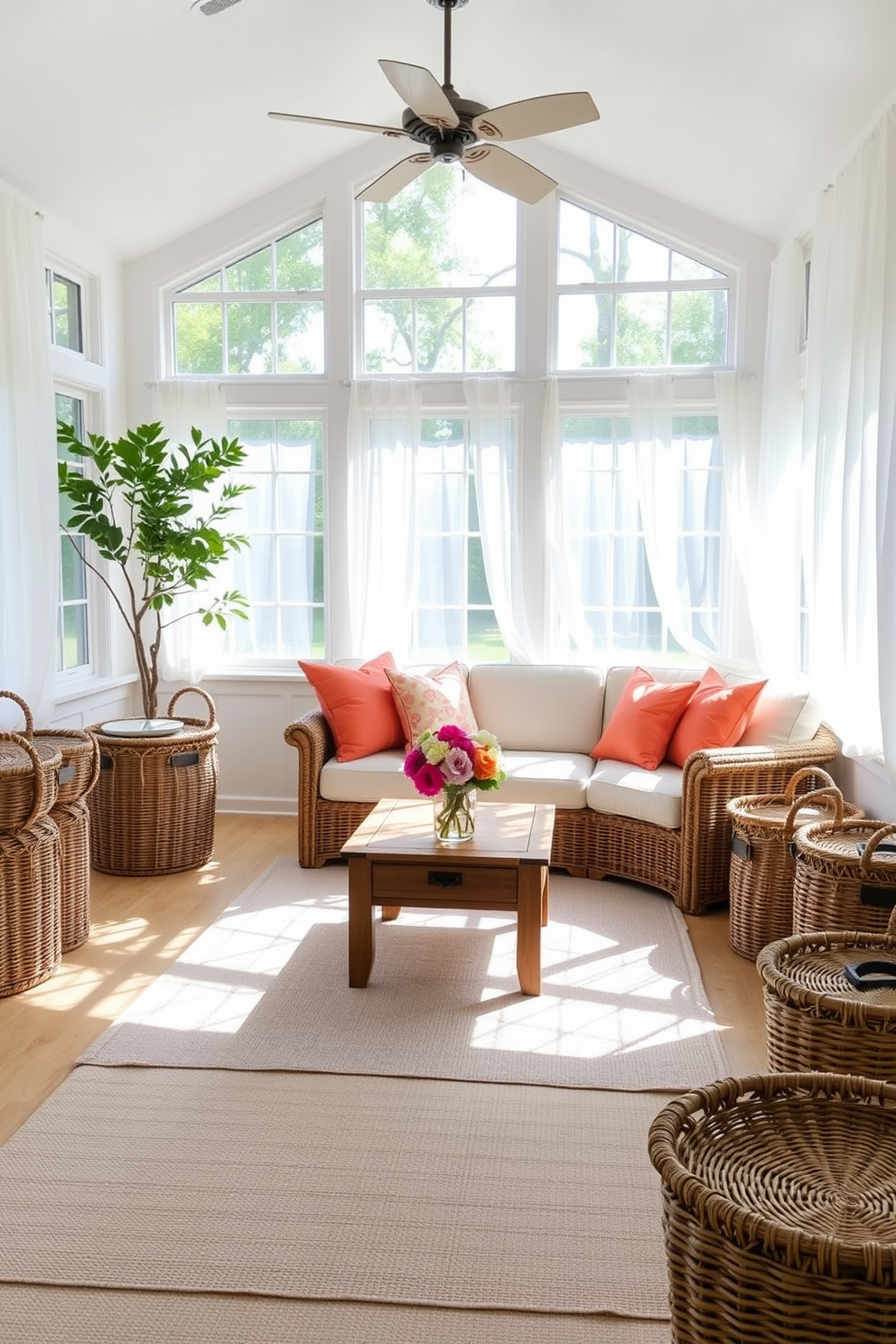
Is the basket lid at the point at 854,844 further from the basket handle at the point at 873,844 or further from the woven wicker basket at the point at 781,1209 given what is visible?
the woven wicker basket at the point at 781,1209

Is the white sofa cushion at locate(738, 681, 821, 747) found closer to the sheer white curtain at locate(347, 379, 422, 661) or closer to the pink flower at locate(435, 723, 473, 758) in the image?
the pink flower at locate(435, 723, 473, 758)

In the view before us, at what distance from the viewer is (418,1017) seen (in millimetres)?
3432

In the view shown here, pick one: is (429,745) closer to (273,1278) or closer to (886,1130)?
(273,1278)

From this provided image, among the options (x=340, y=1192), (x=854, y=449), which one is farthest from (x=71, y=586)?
(x=340, y=1192)

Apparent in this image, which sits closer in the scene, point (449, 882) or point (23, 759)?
point (449, 882)

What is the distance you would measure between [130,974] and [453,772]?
1.33 metres

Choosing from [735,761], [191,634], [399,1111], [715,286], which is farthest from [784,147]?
[399,1111]

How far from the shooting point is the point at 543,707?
17.9ft

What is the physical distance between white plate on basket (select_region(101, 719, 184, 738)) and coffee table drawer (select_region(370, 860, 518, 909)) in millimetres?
1635

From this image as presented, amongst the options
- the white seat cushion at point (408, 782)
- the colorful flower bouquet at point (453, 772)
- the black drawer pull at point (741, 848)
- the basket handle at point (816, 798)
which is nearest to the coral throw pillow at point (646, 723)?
the white seat cushion at point (408, 782)

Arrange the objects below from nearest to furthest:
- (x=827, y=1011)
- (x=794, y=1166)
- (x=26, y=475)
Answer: (x=794, y=1166) → (x=827, y=1011) → (x=26, y=475)

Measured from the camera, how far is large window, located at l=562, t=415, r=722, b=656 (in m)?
5.66

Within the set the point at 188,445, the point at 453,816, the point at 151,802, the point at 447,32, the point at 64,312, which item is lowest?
the point at 151,802

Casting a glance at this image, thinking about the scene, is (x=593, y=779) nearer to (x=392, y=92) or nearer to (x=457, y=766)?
(x=457, y=766)
